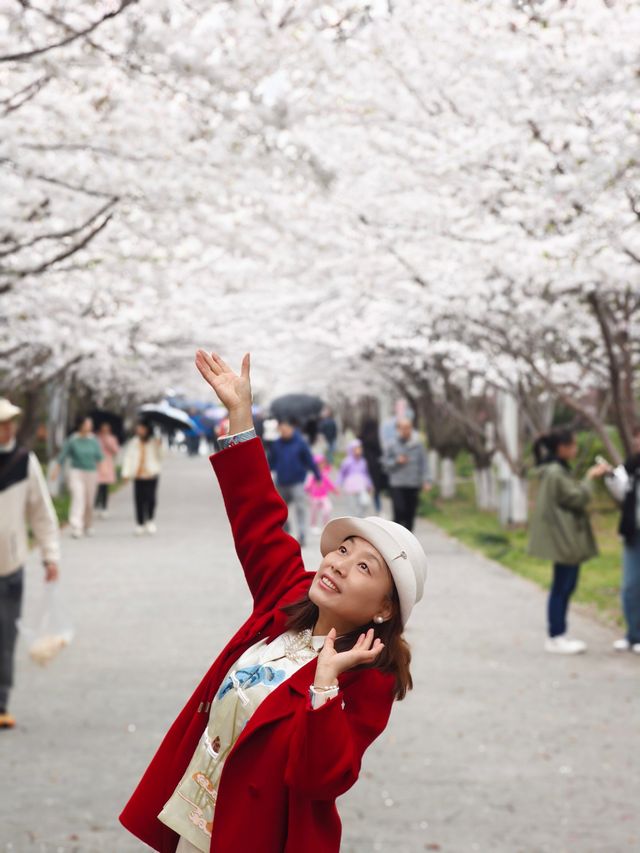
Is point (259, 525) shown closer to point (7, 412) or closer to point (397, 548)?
point (397, 548)

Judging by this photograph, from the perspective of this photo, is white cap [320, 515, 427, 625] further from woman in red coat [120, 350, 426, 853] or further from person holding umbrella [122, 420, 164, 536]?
person holding umbrella [122, 420, 164, 536]

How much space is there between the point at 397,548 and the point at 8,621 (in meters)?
5.37

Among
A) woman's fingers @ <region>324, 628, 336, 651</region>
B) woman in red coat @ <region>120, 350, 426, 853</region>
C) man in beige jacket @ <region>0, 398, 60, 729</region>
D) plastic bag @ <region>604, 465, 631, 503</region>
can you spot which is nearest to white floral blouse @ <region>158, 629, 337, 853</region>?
woman in red coat @ <region>120, 350, 426, 853</region>

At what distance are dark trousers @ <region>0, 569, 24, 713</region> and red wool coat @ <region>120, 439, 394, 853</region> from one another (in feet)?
15.6

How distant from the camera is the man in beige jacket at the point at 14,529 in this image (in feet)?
22.8

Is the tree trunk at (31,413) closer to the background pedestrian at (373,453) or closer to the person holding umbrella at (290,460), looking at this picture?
the background pedestrian at (373,453)

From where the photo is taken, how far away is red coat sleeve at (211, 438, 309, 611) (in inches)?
105

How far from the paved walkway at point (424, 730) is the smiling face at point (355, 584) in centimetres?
337

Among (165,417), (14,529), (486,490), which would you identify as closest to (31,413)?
(165,417)

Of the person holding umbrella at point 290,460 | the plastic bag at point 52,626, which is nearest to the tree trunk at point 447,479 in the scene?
the person holding umbrella at point 290,460

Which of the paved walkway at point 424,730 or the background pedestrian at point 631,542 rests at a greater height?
the background pedestrian at point 631,542

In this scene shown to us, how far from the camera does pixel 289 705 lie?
7.76ft

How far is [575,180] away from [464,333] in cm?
1120

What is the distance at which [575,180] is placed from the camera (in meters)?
8.27
